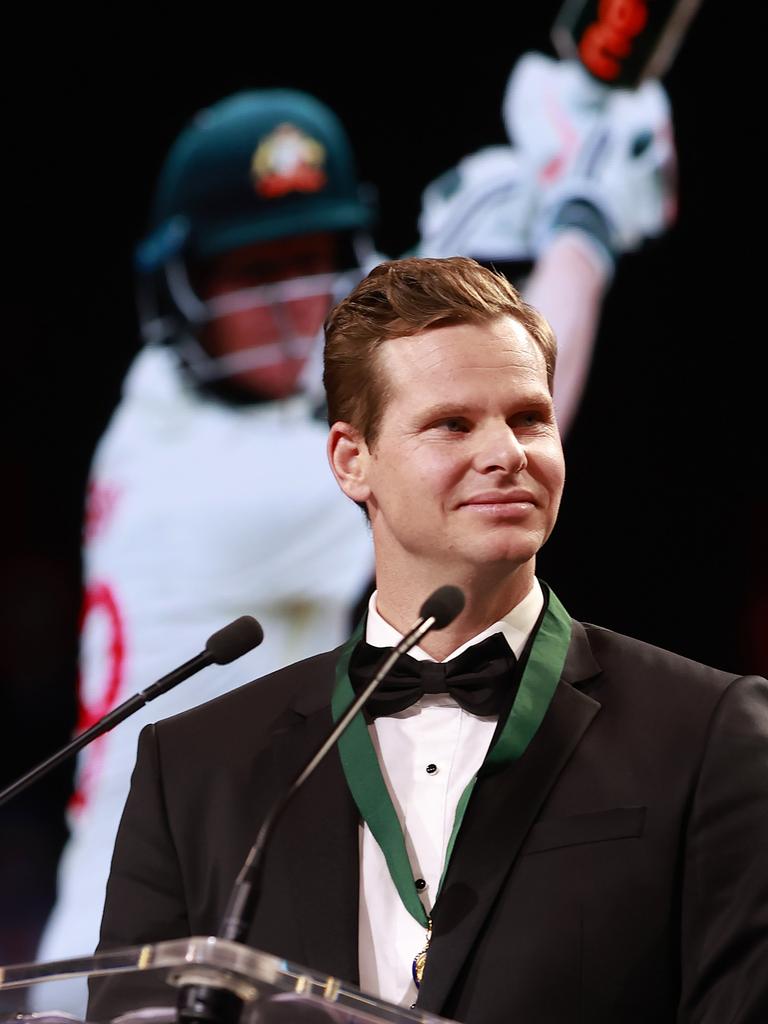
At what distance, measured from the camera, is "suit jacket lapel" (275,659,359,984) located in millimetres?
1946

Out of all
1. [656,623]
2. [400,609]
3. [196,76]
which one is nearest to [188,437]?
[196,76]

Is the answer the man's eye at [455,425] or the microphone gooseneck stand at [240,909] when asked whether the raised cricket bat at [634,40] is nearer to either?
the man's eye at [455,425]

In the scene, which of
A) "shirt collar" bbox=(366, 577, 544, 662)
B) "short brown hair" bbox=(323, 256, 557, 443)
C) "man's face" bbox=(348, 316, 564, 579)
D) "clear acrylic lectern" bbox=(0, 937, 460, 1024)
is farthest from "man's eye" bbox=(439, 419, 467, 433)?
"clear acrylic lectern" bbox=(0, 937, 460, 1024)

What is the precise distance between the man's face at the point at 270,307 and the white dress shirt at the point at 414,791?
1.98 m

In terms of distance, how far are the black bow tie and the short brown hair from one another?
14.7 inches

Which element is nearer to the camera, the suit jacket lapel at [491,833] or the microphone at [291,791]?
the microphone at [291,791]

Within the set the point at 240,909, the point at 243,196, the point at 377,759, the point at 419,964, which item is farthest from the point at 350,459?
the point at 243,196

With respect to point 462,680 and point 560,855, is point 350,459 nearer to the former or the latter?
point 462,680

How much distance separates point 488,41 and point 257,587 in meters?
1.78

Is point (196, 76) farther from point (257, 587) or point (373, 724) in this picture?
point (373, 724)

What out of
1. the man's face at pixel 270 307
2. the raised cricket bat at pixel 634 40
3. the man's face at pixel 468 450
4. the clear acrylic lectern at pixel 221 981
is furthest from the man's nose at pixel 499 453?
the raised cricket bat at pixel 634 40

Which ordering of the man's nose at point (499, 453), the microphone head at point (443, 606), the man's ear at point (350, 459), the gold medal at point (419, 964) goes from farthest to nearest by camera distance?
the man's ear at point (350, 459), the man's nose at point (499, 453), the gold medal at point (419, 964), the microphone head at point (443, 606)

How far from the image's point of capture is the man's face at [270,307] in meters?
4.16

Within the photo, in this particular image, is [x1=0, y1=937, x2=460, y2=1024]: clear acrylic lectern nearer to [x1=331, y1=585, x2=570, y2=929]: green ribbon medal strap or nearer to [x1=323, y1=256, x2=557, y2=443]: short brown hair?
[x1=331, y1=585, x2=570, y2=929]: green ribbon medal strap
